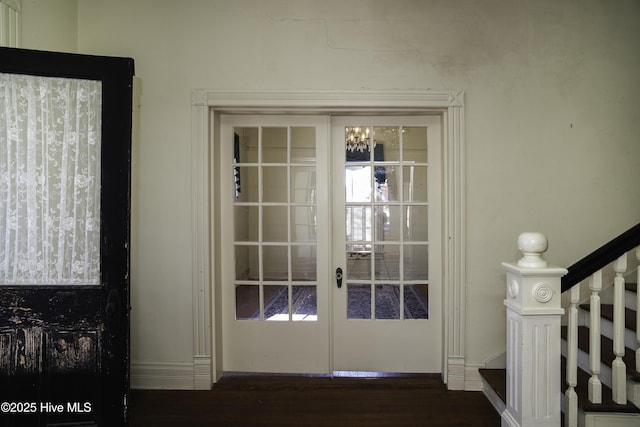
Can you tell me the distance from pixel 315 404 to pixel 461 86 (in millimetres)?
2547

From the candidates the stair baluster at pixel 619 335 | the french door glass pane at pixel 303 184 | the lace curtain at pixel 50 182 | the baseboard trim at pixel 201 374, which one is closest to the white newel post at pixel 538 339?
the stair baluster at pixel 619 335

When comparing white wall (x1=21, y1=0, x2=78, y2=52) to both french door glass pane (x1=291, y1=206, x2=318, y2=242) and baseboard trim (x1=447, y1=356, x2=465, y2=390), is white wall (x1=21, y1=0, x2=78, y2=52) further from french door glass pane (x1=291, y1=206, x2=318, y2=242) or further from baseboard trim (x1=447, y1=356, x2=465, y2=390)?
baseboard trim (x1=447, y1=356, x2=465, y2=390)

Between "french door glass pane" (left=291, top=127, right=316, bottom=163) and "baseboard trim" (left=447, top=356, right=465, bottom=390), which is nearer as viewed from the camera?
"baseboard trim" (left=447, top=356, right=465, bottom=390)

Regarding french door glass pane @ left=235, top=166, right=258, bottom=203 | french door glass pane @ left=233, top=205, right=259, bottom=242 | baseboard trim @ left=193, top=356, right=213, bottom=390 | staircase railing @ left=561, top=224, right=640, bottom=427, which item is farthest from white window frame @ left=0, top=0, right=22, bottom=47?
staircase railing @ left=561, top=224, right=640, bottom=427

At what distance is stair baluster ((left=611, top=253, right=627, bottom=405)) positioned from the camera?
181 cm

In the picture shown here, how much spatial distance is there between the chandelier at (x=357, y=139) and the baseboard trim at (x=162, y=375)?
2.13 m

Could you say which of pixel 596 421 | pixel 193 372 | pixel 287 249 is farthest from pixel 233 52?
pixel 596 421

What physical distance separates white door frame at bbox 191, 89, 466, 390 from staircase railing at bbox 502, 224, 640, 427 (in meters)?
0.69

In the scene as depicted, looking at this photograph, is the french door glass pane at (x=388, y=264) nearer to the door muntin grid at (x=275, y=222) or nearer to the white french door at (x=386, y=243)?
the white french door at (x=386, y=243)

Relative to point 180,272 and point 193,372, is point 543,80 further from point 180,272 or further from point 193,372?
point 193,372

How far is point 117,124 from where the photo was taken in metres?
1.94

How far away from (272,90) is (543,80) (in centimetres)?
203

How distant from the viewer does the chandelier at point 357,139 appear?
274 cm

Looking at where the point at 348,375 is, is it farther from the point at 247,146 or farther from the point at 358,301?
the point at 247,146
